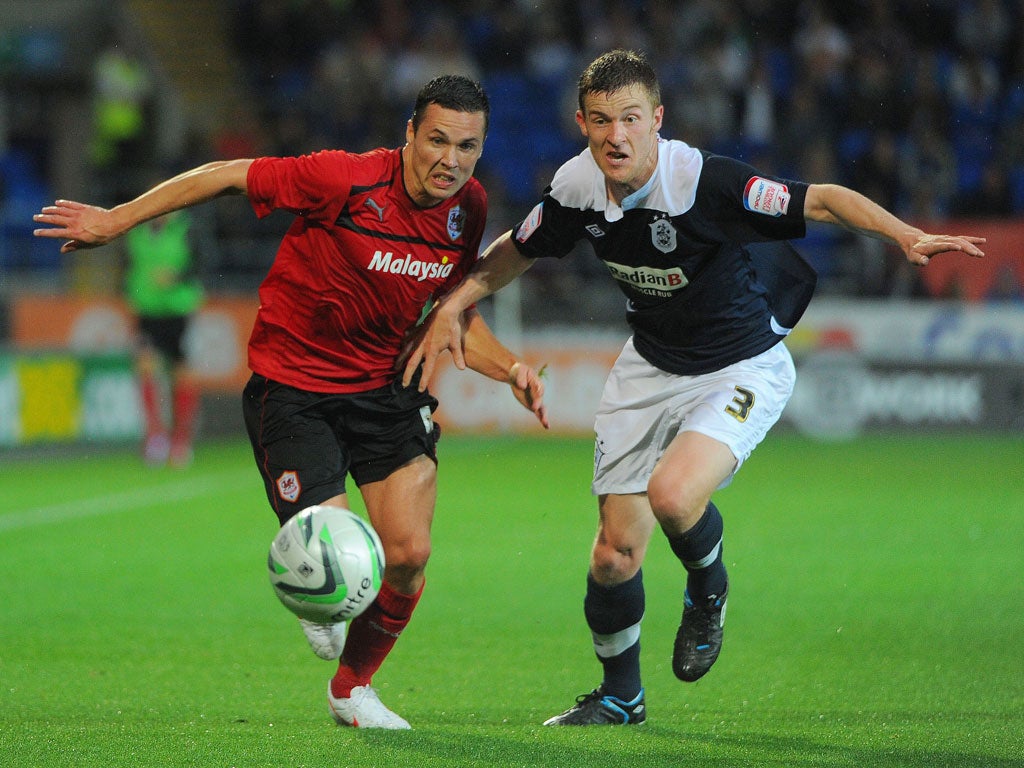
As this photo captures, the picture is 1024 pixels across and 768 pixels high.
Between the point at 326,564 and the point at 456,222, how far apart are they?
1.40 m

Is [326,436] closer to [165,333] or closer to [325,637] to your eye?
[325,637]

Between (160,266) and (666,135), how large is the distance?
6.72 metres

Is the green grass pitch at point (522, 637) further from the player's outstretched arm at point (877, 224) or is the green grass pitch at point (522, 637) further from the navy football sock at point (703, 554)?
the player's outstretched arm at point (877, 224)

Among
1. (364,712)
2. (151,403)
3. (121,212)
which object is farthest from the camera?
(151,403)

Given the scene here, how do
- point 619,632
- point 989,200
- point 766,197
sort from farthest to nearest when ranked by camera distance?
1. point 989,200
2. point 619,632
3. point 766,197

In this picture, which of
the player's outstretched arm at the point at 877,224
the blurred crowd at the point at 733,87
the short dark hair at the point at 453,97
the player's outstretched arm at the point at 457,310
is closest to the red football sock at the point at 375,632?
the player's outstretched arm at the point at 457,310

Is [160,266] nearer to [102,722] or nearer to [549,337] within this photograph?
[549,337]

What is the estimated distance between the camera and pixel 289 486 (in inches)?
191

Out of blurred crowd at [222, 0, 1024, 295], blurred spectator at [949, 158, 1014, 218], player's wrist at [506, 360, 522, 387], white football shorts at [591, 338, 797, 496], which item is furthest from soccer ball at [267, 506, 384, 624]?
blurred spectator at [949, 158, 1014, 218]

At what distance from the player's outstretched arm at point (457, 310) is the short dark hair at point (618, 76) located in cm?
62

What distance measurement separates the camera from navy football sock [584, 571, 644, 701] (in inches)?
204

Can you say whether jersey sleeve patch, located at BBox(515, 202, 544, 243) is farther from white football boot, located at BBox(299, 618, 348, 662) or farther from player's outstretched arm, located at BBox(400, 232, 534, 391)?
white football boot, located at BBox(299, 618, 348, 662)

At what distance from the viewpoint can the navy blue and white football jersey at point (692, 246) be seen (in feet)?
16.1

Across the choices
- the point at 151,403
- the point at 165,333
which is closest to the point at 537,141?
the point at 165,333
